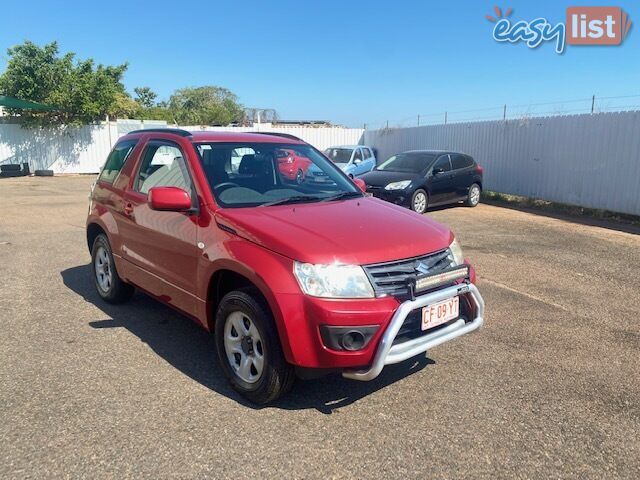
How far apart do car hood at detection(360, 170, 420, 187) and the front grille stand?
Result: 8.82m

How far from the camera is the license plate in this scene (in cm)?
320

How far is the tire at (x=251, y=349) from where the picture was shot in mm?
3086

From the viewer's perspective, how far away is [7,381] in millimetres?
3607

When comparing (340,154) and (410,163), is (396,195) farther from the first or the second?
(340,154)

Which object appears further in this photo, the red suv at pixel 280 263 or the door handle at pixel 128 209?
the door handle at pixel 128 209

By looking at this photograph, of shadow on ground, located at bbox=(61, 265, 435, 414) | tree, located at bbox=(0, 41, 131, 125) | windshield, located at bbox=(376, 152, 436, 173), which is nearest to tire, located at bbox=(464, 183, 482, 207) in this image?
windshield, located at bbox=(376, 152, 436, 173)

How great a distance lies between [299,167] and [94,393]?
2349mm

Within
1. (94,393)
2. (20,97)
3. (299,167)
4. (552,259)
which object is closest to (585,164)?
(552,259)

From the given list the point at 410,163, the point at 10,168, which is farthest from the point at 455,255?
the point at 10,168

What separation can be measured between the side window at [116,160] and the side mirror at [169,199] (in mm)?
1561

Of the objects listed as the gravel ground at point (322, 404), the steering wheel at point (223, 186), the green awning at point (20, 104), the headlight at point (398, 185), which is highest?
the green awning at point (20, 104)

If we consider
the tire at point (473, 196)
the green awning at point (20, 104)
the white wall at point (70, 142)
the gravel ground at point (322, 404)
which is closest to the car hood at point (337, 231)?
the gravel ground at point (322, 404)

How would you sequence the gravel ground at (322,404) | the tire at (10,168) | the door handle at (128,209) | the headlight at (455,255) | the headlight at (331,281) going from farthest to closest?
the tire at (10,168), the door handle at (128,209), the headlight at (455,255), the headlight at (331,281), the gravel ground at (322,404)

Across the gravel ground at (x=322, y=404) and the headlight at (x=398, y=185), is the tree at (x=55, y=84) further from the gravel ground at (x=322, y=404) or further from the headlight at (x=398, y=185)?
the gravel ground at (x=322, y=404)
